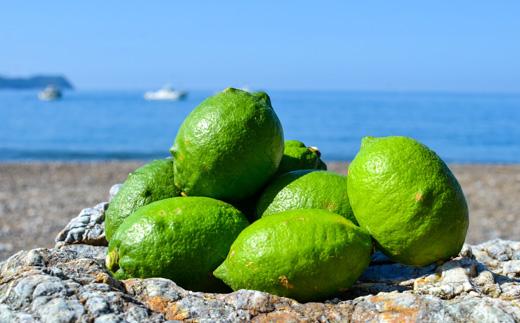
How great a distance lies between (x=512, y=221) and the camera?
661 inches

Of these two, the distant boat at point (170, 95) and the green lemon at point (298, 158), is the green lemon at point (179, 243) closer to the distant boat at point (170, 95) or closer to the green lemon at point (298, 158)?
the green lemon at point (298, 158)

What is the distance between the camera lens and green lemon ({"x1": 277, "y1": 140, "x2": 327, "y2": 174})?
11.9 ft

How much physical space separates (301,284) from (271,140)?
2.60ft

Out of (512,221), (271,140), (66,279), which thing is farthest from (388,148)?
(512,221)

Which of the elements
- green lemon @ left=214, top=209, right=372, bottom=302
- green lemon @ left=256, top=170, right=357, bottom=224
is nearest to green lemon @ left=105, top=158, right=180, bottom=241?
green lemon @ left=256, top=170, right=357, bottom=224

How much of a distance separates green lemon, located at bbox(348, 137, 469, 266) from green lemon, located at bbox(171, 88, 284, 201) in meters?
0.48

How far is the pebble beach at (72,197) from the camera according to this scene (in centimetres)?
1480

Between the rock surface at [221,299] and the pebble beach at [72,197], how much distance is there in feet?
33.3

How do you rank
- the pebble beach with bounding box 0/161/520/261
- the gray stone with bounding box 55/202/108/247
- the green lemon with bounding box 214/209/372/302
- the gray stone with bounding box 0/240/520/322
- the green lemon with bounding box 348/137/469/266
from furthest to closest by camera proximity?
the pebble beach with bounding box 0/161/520/261 → the gray stone with bounding box 55/202/108/247 → the green lemon with bounding box 348/137/469/266 → the green lemon with bounding box 214/209/372/302 → the gray stone with bounding box 0/240/520/322

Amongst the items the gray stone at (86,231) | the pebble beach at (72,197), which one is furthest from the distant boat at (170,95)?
the gray stone at (86,231)

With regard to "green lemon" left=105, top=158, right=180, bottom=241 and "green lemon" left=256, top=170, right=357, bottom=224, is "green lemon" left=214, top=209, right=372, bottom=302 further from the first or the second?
"green lemon" left=105, top=158, right=180, bottom=241

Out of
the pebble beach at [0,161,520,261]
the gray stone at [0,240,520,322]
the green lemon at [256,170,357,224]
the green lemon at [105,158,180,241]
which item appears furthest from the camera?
the pebble beach at [0,161,520,261]

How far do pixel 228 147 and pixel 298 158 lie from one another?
27.1 inches

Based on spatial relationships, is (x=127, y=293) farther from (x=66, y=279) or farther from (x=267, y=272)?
(x=267, y=272)
